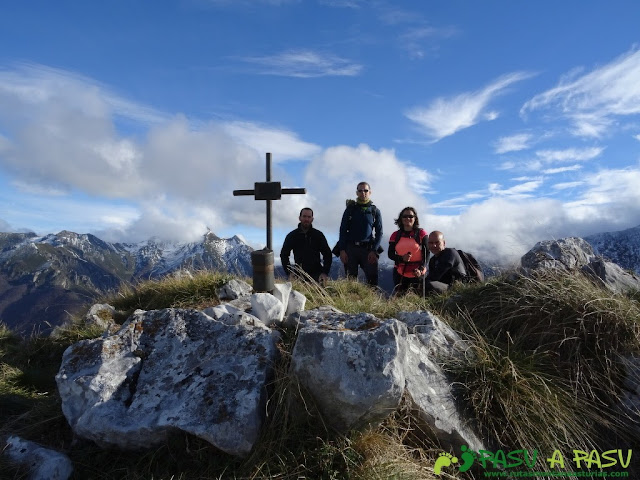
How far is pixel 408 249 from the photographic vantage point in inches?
375

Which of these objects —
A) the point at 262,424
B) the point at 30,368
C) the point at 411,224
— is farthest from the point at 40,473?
the point at 411,224

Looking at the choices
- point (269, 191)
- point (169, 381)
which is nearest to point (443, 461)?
point (169, 381)

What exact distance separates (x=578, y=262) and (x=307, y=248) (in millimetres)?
6107

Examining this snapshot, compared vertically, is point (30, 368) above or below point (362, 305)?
below

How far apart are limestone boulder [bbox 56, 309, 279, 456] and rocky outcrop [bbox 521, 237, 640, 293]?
5.48 meters

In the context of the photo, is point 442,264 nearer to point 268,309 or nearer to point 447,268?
point 447,268

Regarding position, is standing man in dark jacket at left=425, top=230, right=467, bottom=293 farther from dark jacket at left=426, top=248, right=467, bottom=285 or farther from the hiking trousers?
the hiking trousers

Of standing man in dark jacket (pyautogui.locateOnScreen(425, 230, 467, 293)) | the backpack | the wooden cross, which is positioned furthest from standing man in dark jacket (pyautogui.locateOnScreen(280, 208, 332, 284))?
the backpack

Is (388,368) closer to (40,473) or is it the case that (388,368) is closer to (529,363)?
(529,363)

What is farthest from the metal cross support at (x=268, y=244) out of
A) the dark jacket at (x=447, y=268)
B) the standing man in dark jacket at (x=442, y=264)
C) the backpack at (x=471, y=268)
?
the backpack at (x=471, y=268)

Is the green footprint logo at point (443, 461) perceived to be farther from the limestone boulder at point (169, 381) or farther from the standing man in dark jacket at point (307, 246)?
the standing man in dark jacket at point (307, 246)

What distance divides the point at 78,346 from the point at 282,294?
257 cm

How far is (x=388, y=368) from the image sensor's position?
11.4 feet

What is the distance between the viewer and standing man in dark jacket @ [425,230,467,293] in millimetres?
8852
